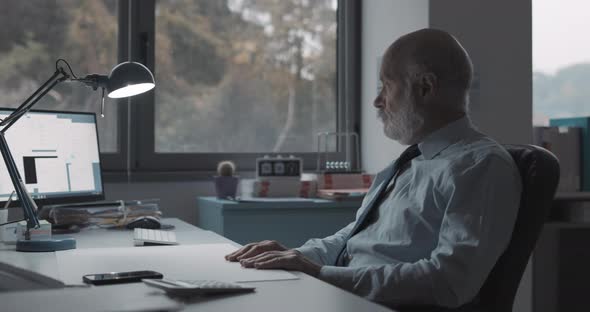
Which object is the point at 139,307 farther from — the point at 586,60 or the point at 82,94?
the point at 586,60

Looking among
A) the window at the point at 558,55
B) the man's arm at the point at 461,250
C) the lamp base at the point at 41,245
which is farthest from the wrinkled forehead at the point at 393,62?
the window at the point at 558,55

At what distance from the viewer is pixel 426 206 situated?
5.16ft

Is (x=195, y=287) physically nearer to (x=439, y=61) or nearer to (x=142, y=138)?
(x=439, y=61)

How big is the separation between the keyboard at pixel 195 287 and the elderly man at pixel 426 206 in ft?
0.92

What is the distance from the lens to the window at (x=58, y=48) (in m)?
2.82

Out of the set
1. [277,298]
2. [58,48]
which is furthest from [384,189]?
[58,48]

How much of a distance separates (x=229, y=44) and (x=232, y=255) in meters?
1.89

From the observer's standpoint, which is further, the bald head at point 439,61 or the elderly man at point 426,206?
the bald head at point 439,61

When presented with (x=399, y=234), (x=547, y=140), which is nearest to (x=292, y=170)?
(x=547, y=140)

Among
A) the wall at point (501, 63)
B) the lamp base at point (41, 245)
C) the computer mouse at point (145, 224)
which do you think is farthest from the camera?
the wall at point (501, 63)

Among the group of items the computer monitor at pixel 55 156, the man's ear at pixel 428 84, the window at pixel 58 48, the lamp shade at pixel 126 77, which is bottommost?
the computer monitor at pixel 55 156

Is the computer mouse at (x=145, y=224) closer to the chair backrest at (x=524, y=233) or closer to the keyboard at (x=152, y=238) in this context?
the keyboard at (x=152, y=238)

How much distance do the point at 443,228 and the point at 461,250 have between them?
3.4 inches

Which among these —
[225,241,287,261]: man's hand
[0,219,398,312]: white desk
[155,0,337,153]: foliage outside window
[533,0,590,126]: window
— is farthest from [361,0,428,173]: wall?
[0,219,398,312]: white desk
